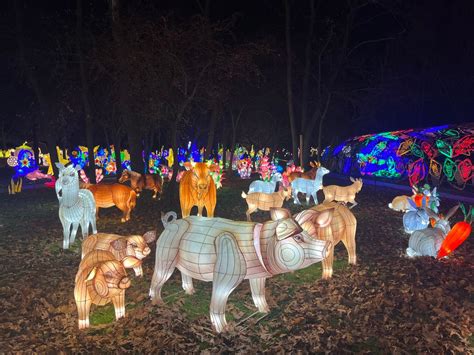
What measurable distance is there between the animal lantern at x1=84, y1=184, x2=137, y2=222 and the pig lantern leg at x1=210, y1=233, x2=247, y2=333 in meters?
6.42

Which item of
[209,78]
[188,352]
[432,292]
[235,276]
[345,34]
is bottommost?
[432,292]

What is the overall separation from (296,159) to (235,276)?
15253mm

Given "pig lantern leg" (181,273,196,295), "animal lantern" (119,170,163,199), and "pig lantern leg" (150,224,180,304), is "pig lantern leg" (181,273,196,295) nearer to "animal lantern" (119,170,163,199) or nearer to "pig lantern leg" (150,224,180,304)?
"pig lantern leg" (150,224,180,304)

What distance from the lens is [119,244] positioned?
476cm

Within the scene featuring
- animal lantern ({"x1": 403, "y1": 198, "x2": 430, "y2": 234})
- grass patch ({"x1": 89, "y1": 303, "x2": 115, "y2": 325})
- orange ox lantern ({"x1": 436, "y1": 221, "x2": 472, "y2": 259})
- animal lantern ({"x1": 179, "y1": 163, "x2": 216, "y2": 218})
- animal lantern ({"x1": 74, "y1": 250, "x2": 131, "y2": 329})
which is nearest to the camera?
animal lantern ({"x1": 74, "y1": 250, "x2": 131, "y2": 329})

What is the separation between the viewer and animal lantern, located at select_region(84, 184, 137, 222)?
9.50m

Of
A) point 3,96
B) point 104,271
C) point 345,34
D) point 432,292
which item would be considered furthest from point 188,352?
point 3,96

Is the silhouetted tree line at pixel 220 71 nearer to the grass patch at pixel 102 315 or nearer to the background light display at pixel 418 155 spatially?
the background light display at pixel 418 155

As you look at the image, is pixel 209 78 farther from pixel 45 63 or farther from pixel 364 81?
pixel 364 81

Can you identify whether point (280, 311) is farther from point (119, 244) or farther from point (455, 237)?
point (455, 237)

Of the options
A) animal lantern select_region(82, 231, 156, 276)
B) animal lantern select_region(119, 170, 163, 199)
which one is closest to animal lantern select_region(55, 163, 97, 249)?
animal lantern select_region(82, 231, 156, 276)

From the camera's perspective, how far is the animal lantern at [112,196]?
9500mm

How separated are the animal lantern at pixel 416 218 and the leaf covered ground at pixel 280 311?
77cm

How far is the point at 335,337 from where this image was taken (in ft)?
13.9
